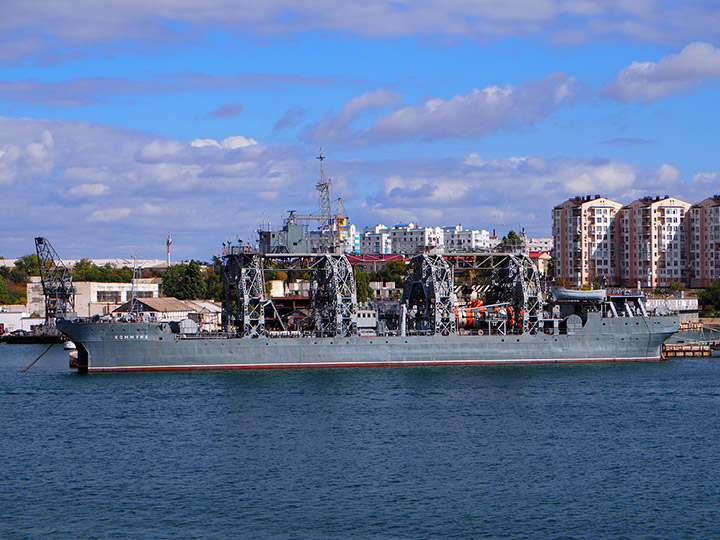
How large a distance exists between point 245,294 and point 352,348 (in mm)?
8420

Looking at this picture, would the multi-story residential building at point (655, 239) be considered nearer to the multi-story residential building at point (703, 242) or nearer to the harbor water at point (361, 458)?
the multi-story residential building at point (703, 242)

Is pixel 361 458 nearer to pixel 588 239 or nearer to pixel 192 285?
pixel 192 285

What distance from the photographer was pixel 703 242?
13412 cm

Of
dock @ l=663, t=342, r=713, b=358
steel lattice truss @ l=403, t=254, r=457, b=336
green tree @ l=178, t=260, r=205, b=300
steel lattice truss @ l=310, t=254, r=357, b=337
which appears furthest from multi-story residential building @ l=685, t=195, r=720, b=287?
steel lattice truss @ l=310, t=254, r=357, b=337

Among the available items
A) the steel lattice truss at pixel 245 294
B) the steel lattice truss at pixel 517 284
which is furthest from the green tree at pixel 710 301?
the steel lattice truss at pixel 245 294

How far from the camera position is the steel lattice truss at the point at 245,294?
2448 inches

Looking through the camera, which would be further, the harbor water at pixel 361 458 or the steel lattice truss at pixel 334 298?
the steel lattice truss at pixel 334 298

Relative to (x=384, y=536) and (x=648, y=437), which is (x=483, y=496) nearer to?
(x=384, y=536)

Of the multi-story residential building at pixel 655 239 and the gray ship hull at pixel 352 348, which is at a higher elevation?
the multi-story residential building at pixel 655 239

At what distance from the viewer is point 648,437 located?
38.1 metres

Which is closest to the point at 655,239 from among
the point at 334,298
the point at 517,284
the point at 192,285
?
the point at 192,285

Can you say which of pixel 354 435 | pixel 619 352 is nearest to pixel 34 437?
pixel 354 435

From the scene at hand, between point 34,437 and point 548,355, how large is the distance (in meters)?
36.4

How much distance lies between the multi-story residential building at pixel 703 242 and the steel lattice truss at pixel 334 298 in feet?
276
